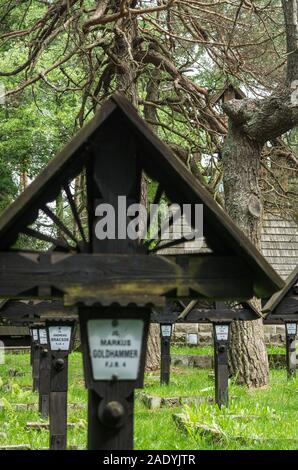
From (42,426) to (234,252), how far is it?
518 cm

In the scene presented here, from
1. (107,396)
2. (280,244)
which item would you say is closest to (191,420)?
(107,396)

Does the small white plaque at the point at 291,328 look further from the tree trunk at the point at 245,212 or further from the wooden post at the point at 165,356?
the wooden post at the point at 165,356

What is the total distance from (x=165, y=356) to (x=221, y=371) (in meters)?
3.99

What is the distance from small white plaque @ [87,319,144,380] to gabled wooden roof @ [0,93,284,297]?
788 mm

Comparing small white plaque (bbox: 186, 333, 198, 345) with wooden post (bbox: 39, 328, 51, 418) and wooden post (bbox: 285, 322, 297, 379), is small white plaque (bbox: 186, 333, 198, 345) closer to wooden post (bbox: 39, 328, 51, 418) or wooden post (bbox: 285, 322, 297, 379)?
wooden post (bbox: 285, 322, 297, 379)

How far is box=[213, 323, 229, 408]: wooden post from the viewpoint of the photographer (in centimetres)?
952

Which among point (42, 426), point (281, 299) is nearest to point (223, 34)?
point (281, 299)

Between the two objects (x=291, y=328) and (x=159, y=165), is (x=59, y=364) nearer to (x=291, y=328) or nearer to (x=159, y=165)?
(x=159, y=165)

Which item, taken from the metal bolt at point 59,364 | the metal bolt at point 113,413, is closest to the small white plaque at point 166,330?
the metal bolt at point 59,364

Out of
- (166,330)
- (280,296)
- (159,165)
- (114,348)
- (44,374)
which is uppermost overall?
(159,165)

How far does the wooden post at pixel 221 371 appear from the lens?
9516mm

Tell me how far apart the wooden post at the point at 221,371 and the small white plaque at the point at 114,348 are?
512 cm

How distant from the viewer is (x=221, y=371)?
31.6 ft

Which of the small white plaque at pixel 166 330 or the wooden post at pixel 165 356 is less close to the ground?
the small white plaque at pixel 166 330
